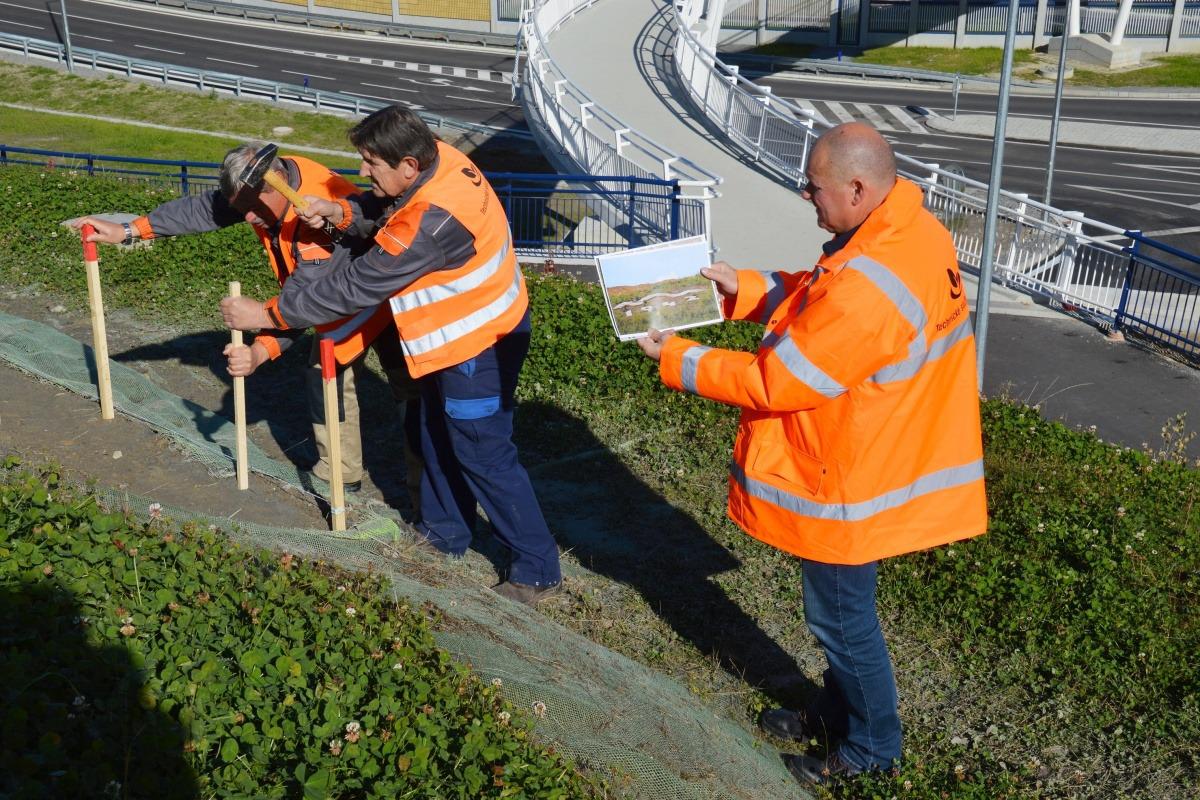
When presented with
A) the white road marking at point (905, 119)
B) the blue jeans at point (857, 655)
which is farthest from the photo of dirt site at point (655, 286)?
the white road marking at point (905, 119)

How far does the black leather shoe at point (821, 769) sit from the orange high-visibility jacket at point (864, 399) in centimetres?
95

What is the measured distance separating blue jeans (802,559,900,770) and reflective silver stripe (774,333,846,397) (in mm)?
704

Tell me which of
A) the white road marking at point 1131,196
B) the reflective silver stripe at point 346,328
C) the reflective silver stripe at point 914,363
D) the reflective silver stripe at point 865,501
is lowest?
the white road marking at point 1131,196

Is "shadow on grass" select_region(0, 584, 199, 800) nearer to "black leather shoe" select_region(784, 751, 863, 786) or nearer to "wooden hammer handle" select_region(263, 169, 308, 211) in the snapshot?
"wooden hammer handle" select_region(263, 169, 308, 211)

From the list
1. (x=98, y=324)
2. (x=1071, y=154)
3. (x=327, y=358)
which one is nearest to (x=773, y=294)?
(x=327, y=358)

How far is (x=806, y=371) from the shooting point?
3697 mm

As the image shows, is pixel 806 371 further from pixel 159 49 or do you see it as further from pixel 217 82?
pixel 159 49

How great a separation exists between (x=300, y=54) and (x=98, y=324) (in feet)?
133

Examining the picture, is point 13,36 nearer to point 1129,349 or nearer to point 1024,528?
point 1129,349

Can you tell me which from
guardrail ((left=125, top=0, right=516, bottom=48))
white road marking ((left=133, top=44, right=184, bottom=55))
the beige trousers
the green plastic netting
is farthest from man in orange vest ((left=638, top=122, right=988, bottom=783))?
guardrail ((left=125, top=0, right=516, bottom=48))

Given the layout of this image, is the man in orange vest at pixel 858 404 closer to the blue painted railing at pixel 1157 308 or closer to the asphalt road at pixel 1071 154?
the blue painted railing at pixel 1157 308

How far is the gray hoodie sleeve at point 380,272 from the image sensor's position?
15.5ft

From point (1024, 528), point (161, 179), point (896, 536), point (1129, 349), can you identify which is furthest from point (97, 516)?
point (161, 179)

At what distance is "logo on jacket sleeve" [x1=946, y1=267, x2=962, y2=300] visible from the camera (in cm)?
388
